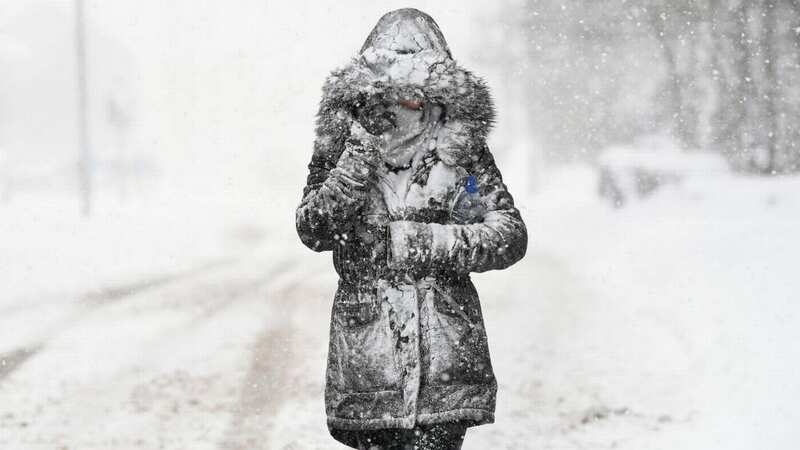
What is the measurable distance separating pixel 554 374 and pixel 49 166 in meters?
43.7

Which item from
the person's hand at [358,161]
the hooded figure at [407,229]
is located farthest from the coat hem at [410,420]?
the person's hand at [358,161]

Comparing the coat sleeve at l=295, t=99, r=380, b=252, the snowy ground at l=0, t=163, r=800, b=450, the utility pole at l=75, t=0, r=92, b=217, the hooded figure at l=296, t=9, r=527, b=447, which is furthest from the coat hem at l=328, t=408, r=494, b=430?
the utility pole at l=75, t=0, r=92, b=217

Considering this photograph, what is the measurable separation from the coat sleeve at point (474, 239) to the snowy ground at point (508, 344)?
2.67 metres

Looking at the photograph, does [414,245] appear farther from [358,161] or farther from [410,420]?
[410,420]

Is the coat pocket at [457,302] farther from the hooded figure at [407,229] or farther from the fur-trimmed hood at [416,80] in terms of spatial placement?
the fur-trimmed hood at [416,80]

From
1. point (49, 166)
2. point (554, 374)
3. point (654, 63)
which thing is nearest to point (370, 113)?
point (554, 374)

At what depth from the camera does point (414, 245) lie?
2.93 meters

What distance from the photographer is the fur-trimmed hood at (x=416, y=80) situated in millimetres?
3025

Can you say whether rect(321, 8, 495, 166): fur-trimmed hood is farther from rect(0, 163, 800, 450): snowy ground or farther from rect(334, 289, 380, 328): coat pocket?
rect(0, 163, 800, 450): snowy ground

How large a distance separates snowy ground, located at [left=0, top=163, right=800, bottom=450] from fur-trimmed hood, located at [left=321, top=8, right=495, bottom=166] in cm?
286

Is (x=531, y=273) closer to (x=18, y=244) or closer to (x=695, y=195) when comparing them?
(x=695, y=195)

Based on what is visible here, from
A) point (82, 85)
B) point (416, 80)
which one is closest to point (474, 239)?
point (416, 80)

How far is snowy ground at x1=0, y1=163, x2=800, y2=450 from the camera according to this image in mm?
5809

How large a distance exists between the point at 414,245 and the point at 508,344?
20.2 feet
